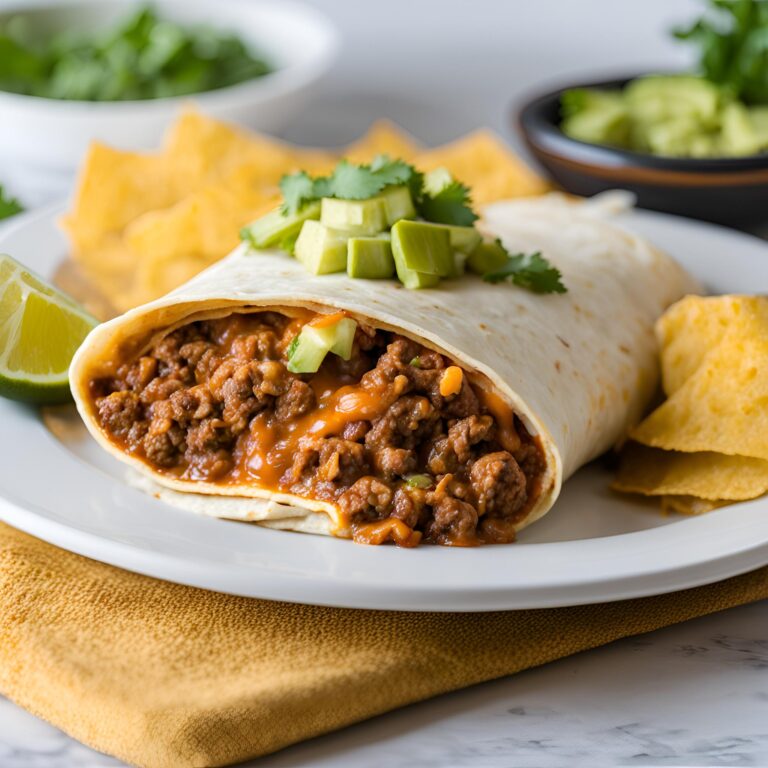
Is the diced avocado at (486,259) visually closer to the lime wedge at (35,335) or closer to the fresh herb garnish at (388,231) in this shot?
the fresh herb garnish at (388,231)

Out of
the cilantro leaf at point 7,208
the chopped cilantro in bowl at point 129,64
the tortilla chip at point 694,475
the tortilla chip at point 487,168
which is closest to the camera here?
the tortilla chip at point 694,475

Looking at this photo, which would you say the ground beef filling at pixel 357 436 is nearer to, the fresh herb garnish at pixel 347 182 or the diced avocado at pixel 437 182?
the fresh herb garnish at pixel 347 182

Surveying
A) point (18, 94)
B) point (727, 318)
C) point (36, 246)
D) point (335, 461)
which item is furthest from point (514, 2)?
point (335, 461)

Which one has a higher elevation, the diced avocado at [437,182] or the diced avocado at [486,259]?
the diced avocado at [437,182]

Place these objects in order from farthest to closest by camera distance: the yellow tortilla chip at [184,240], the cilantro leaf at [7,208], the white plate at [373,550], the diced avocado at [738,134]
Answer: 1. the diced avocado at [738,134]
2. the cilantro leaf at [7,208]
3. the yellow tortilla chip at [184,240]
4. the white plate at [373,550]

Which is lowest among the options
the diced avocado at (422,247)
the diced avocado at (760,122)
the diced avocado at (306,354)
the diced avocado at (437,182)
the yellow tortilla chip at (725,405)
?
the diced avocado at (760,122)

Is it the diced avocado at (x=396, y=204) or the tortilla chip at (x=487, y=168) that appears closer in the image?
the diced avocado at (x=396, y=204)

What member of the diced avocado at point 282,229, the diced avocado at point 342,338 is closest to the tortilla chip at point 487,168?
the diced avocado at point 282,229

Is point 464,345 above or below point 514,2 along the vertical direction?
above

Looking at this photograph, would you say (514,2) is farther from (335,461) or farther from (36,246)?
(335,461)
